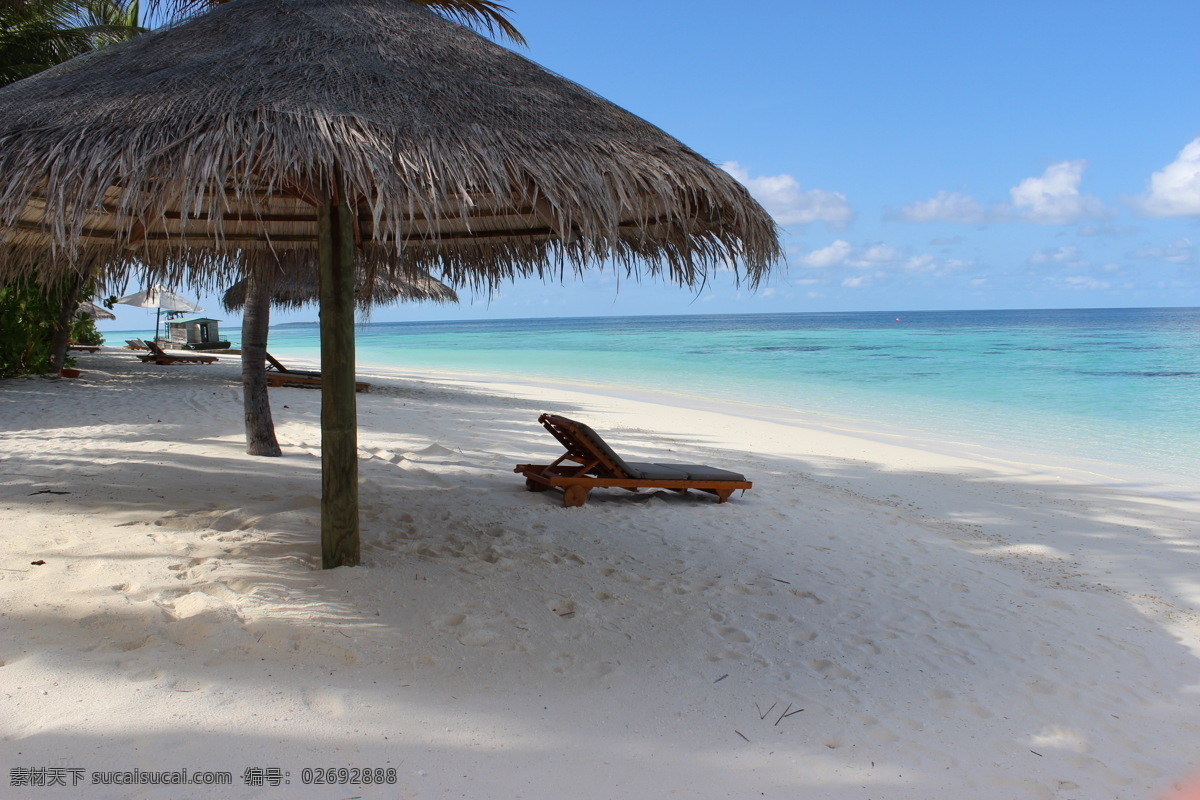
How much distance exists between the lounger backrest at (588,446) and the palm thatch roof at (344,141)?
1.18m

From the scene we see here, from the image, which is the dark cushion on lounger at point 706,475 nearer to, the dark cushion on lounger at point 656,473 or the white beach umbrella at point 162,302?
the dark cushion on lounger at point 656,473

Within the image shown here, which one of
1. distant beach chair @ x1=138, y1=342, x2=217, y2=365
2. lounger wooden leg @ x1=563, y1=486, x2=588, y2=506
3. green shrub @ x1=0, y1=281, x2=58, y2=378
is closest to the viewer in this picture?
lounger wooden leg @ x1=563, y1=486, x2=588, y2=506

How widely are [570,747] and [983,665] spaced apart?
1.65m

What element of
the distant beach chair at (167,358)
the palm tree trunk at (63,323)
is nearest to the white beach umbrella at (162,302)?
the distant beach chair at (167,358)

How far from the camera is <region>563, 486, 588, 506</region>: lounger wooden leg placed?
15.4ft

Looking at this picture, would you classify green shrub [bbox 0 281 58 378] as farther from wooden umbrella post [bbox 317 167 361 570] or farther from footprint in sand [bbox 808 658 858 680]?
footprint in sand [bbox 808 658 858 680]

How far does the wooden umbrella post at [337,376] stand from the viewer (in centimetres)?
285

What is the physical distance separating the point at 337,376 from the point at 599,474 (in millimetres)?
2273

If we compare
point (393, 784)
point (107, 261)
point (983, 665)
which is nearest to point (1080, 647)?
point (983, 665)

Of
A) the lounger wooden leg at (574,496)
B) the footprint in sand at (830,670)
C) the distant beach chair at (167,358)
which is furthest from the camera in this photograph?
the distant beach chair at (167,358)

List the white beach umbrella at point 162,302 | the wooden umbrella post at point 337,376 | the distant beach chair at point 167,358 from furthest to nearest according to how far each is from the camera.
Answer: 1. the white beach umbrella at point 162,302
2. the distant beach chair at point 167,358
3. the wooden umbrella post at point 337,376

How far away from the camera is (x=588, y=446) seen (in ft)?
15.6

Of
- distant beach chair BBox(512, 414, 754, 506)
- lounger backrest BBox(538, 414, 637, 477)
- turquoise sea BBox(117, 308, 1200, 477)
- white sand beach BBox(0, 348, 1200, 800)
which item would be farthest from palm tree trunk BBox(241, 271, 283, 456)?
turquoise sea BBox(117, 308, 1200, 477)

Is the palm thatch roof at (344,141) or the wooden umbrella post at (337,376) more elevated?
the palm thatch roof at (344,141)
